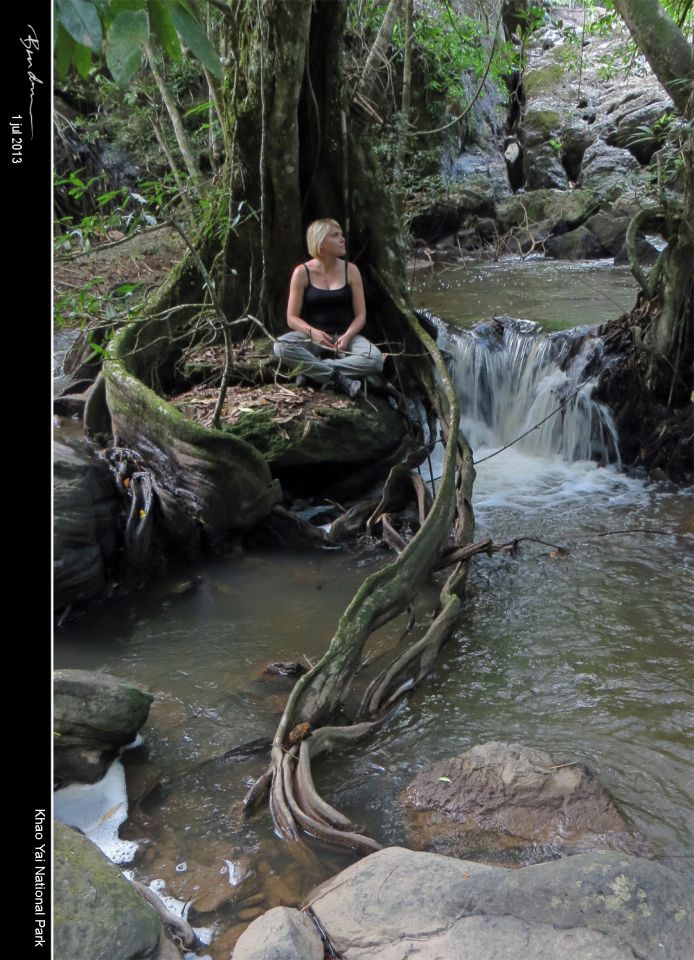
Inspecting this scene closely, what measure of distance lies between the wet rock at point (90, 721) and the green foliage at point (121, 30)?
2504 millimetres

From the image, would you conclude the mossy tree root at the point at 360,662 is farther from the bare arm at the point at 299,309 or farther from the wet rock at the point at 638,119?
the wet rock at the point at 638,119

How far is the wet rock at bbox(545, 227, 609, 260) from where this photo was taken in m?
14.4

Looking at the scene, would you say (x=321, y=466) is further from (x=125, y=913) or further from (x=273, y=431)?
(x=125, y=913)

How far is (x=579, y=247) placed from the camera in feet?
47.3

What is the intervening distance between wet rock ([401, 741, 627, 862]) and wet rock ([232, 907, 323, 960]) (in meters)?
0.72

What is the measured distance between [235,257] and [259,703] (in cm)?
431

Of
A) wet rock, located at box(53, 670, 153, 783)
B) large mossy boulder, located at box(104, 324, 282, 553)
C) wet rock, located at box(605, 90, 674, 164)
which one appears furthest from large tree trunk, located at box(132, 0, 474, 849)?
wet rock, located at box(605, 90, 674, 164)

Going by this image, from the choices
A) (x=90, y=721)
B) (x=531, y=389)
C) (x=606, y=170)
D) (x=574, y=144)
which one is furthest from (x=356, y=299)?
(x=574, y=144)

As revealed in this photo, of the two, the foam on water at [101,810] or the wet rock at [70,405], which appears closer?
the foam on water at [101,810]

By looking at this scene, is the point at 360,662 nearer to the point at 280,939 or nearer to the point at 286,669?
the point at 286,669

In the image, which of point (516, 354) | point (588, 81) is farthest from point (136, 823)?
point (588, 81)

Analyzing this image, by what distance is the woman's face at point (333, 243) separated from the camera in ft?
20.5
